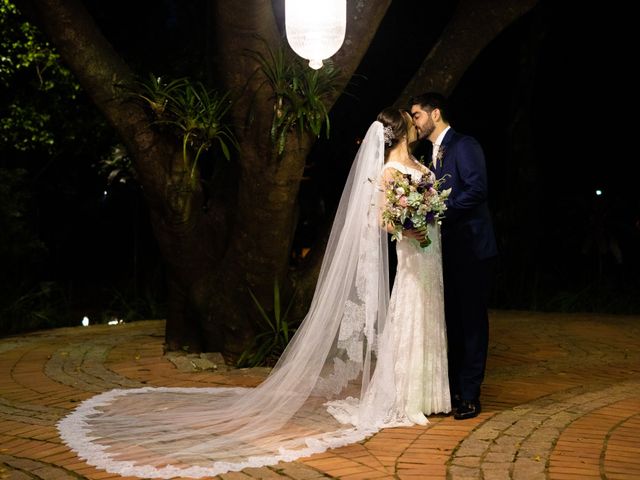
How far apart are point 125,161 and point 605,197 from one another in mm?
7260

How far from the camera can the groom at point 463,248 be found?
5078 millimetres

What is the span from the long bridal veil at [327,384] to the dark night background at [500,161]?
5.27m

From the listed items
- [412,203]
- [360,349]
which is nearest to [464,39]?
[412,203]

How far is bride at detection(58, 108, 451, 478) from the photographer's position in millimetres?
4922

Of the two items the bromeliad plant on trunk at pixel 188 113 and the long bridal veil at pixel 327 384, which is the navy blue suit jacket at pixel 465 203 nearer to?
the long bridal veil at pixel 327 384

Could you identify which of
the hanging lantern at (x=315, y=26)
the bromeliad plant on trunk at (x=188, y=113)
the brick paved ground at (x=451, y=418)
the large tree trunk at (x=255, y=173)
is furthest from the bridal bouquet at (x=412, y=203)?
the bromeliad plant on trunk at (x=188, y=113)

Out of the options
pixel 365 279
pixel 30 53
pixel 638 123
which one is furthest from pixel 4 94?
pixel 638 123

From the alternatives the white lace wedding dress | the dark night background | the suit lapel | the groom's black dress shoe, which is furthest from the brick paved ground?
the dark night background

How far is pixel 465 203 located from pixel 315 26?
1.41 meters

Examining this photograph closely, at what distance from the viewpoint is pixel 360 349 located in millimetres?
5102

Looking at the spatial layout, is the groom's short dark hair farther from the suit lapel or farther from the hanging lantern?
the hanging lantern

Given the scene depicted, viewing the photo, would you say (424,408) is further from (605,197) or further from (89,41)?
(605,197)

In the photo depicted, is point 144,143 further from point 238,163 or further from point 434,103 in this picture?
point 434,103

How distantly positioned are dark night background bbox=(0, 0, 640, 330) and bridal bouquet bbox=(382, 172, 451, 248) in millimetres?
5848
